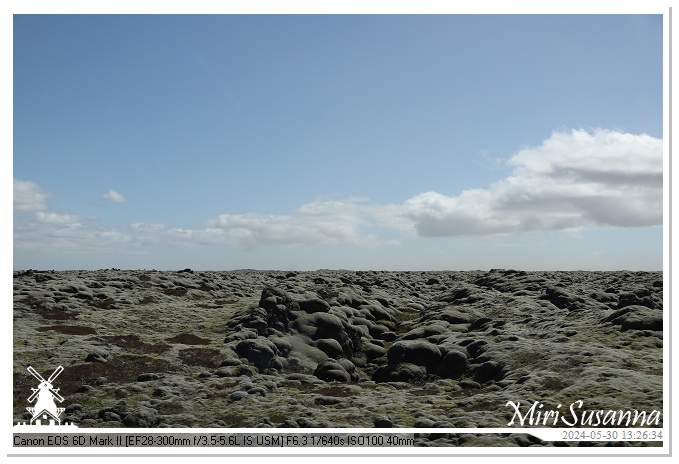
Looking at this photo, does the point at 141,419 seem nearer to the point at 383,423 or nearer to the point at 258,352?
the point at 383,423

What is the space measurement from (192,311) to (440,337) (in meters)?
26.0

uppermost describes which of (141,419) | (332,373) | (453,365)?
(453,365)

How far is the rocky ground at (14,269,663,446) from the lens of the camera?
17281 millimetres

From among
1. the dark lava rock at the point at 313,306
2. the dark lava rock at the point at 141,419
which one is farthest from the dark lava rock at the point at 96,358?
the dark lava rock at the point at 313,306

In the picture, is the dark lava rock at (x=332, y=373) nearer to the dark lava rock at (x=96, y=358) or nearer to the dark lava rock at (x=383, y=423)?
the dark lava rock at (x=383, y=423)

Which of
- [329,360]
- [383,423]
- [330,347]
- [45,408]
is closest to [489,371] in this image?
[329,360]

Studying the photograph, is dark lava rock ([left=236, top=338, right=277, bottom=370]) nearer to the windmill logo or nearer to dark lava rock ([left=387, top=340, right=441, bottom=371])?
dark lava rock ([left=387, top=340, right=441, bottom=371])

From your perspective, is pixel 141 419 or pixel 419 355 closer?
pixel 141 419

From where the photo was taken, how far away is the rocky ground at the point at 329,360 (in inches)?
680

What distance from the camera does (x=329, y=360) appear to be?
27516 mm

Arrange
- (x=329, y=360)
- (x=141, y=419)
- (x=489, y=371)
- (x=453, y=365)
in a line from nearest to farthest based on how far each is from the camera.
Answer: (x=141, y=419) < (x=489, y=371) < (x=453, y=365) < (x=329, y=360)

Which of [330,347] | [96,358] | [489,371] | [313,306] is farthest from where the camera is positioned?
[313,306]

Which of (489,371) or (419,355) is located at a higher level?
(419,355)
